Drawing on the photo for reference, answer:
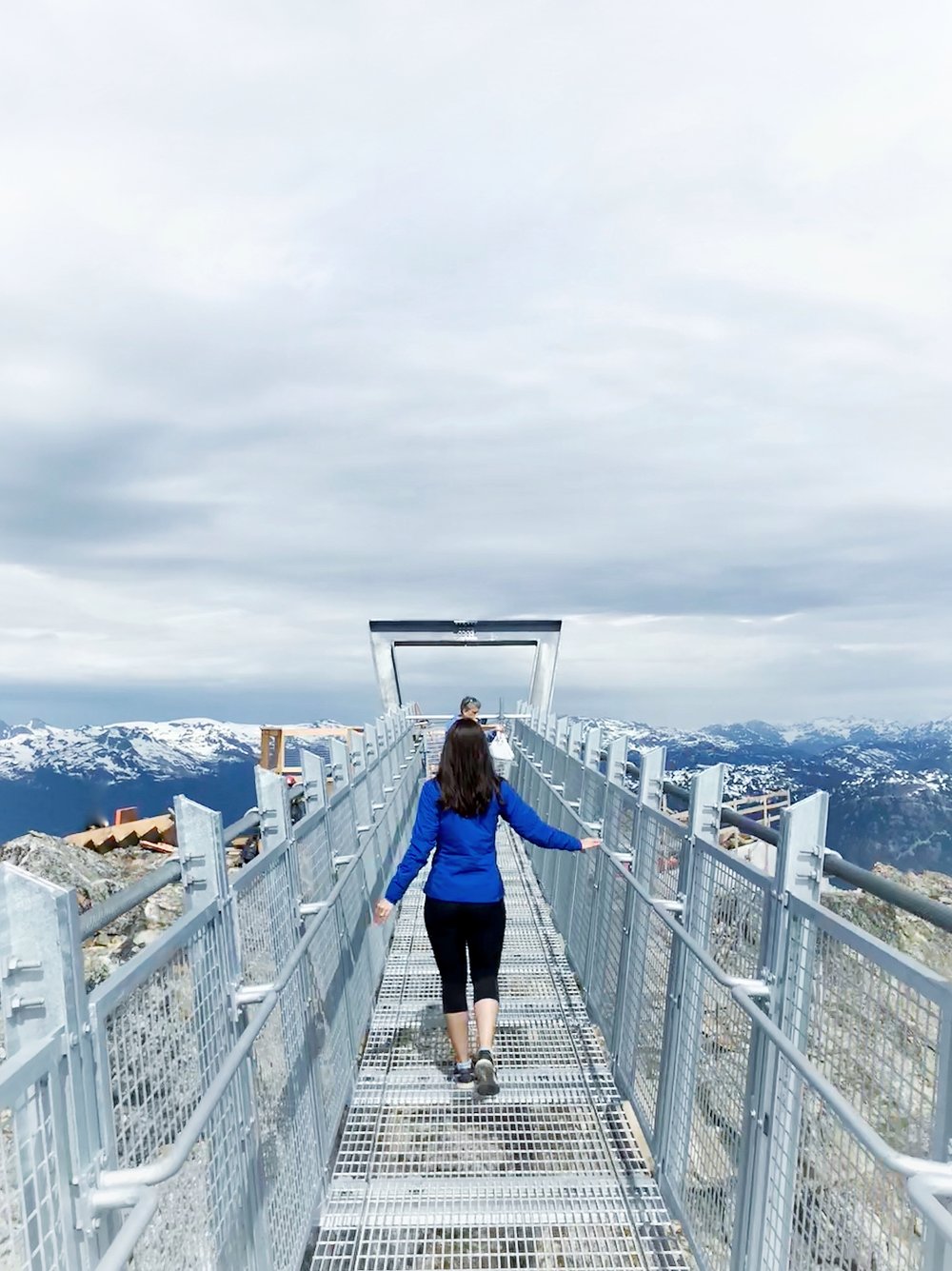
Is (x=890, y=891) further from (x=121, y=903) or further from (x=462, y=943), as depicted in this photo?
(x=462, y=943)

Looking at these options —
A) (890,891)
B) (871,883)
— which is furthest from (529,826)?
(890,891)

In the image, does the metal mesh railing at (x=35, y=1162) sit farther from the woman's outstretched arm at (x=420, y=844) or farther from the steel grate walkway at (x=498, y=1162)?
the woman's outstretched arm at (x=420, y=844)

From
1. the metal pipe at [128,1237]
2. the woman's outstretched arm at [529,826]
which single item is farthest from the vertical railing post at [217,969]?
the woman's outstretched arm at [529,826]

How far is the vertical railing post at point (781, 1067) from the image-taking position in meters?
2.99

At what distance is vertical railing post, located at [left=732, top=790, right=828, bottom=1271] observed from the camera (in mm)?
2994

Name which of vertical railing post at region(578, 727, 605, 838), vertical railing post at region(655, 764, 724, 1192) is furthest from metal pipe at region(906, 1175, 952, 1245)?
vertical railing post at region(578, 727, 605, 838)

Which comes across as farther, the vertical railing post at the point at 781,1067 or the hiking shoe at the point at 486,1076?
the hiking shoe at the point at 486,1076

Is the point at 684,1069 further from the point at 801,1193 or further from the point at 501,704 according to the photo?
the point at 501,704

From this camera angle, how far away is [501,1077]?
5422 millimetres

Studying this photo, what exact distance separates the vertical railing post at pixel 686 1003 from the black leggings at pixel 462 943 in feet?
3.42

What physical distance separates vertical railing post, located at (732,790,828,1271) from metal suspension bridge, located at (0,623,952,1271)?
0.01 metres

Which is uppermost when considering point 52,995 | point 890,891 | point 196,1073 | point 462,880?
point 890,891

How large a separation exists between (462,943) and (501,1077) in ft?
2.93

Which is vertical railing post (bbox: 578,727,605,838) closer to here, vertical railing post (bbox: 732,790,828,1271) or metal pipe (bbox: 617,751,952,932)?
metal pipe (bbox: 617,751,952,932)
